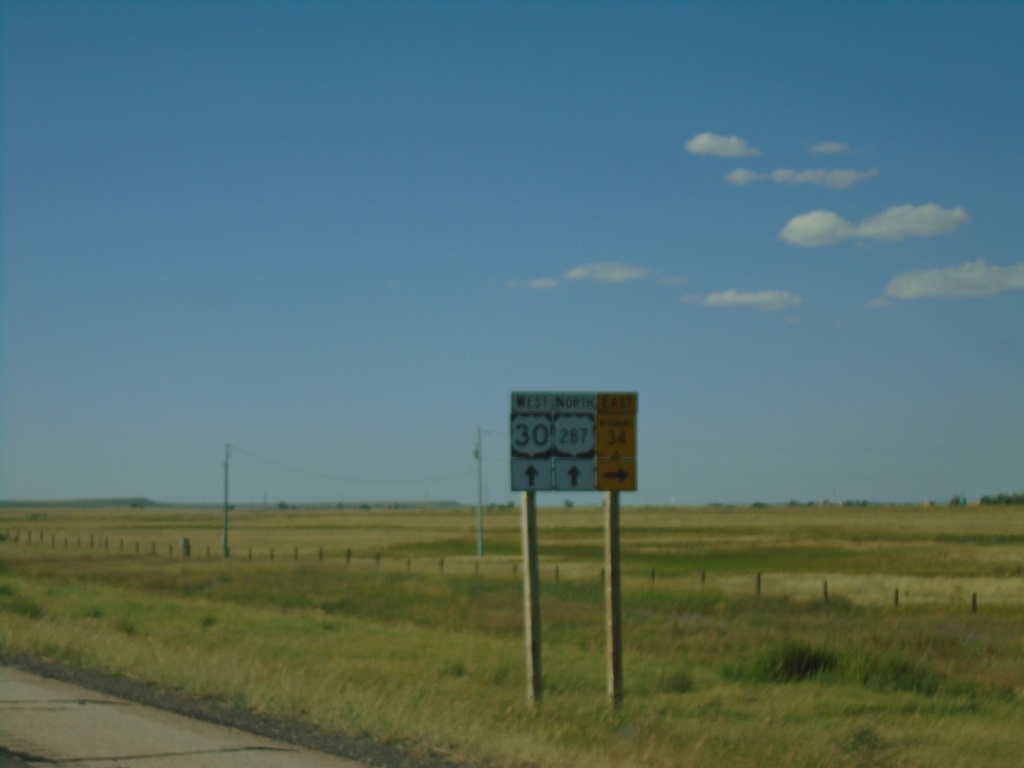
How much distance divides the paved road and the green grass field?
47.6 inches

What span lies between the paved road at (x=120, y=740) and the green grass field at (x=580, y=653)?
3.97 feet

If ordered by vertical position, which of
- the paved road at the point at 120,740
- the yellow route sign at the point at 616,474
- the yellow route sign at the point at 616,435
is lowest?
the paved road at the point at 120,740

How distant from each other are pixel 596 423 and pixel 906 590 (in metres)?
A: 36.7

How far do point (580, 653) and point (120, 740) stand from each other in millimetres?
15477

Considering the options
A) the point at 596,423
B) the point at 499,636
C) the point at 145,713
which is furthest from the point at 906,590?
the point at 145,713

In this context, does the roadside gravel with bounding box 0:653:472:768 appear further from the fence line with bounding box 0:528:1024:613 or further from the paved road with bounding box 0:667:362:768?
the fence line with bounding box 0:528:1024:613

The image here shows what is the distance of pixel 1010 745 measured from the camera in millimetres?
15109

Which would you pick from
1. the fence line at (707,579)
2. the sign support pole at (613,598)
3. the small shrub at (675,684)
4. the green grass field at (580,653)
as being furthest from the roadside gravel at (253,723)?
the fence line at (707,579)

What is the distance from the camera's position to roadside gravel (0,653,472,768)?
9.30 metres

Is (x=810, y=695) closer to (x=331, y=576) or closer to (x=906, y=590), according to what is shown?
(x=906, y=590)

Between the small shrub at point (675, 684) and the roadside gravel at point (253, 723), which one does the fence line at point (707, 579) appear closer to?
the small shrub at point (675, 684)

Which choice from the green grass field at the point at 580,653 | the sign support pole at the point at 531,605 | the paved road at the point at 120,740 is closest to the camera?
the paved road at the point at 120,740

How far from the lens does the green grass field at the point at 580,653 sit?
461 inches

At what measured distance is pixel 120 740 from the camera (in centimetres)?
932
